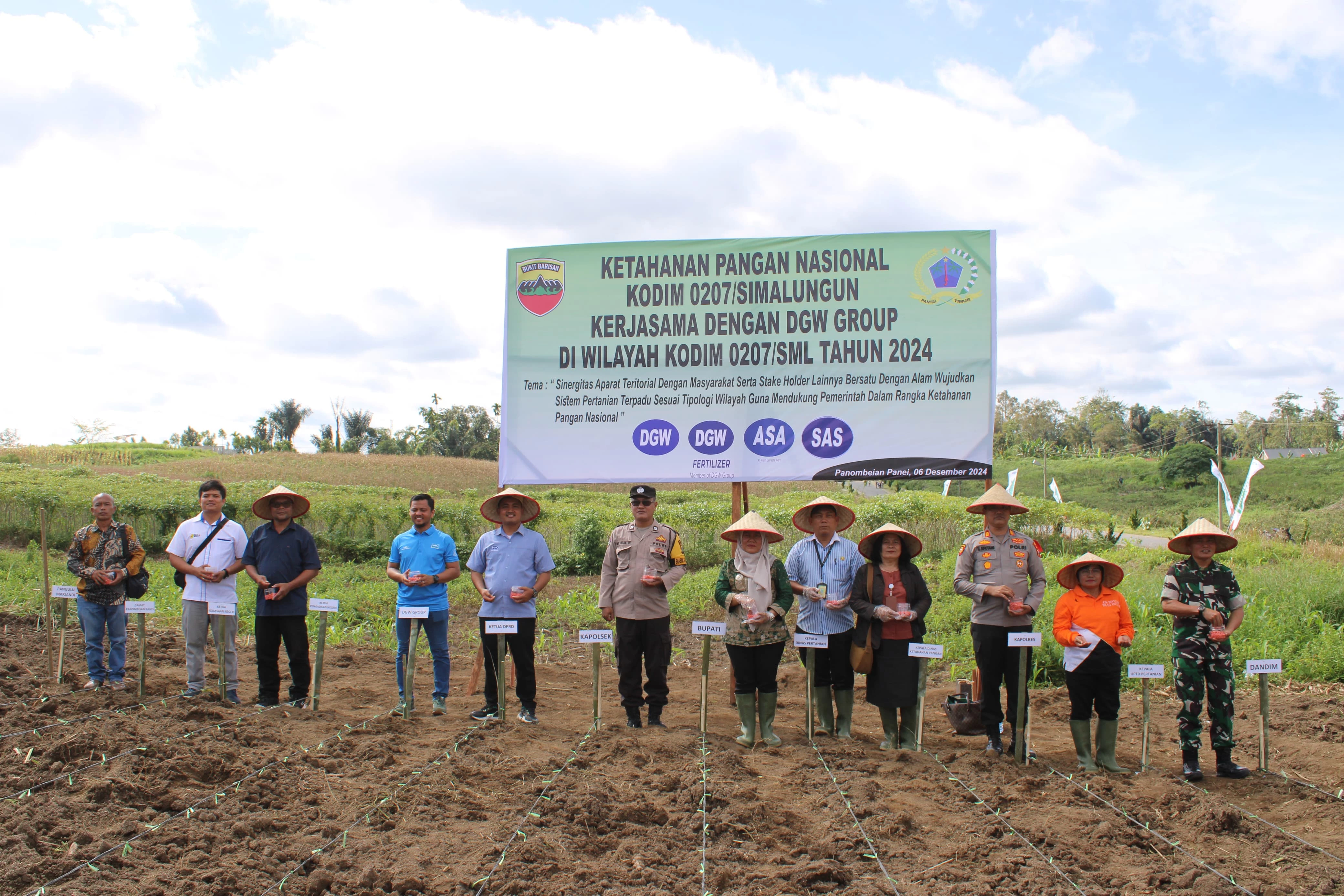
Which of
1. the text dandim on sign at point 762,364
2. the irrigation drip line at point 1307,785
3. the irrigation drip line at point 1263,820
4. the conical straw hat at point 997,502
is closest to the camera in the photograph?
the irrigation drip line at point 1263,820

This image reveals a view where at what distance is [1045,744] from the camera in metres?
5.87

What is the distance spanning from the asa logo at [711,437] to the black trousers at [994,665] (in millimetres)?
2357

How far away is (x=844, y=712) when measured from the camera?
5.77 m

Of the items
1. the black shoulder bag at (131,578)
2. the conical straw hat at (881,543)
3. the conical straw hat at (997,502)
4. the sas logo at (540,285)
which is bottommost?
the black shoulder bag at (131,578)

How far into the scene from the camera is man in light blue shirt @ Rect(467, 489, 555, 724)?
19.3 ft

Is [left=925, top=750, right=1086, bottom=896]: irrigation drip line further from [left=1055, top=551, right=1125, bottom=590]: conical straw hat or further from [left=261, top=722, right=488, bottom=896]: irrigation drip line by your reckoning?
[left=261, top=722, right=488, bottom=896]: irrigation drip line

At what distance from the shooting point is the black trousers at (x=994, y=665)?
5.42 m

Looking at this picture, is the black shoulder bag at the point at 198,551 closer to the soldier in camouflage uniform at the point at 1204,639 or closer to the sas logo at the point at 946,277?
the sas logo at the point at 946,277

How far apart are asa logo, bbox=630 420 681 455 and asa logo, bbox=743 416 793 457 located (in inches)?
22.7

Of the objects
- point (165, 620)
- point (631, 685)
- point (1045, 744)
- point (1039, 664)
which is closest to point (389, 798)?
point (631, 685)

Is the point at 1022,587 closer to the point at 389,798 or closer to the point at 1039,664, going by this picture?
the point at 1039,664

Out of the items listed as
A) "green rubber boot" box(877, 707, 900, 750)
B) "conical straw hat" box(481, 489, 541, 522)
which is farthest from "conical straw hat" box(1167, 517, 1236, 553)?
"conical straw hat" box(481, 489, 541, 522)

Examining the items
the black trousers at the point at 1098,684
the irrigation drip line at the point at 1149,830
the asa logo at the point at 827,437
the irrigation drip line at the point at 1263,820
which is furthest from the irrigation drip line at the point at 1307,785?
the asa logo at the point at 827,437

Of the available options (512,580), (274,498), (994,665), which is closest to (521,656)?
(512,580)
